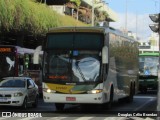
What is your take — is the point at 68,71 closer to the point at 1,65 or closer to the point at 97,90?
the point at 97,90

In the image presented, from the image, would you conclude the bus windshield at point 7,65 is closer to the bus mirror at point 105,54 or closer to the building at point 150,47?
the building at point 150,47

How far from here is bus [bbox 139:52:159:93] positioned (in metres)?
45.2

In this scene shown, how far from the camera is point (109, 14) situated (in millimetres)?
101000

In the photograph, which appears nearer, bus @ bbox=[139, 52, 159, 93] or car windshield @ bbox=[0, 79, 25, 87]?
car windshield @ bbox=[0, 79, 25, 87]

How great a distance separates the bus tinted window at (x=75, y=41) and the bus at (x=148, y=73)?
79.6 ft

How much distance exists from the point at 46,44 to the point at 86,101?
292 centimetres

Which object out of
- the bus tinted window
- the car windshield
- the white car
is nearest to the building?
the bus tinted window

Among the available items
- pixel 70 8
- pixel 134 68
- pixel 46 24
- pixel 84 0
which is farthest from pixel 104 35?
pixel 84 0

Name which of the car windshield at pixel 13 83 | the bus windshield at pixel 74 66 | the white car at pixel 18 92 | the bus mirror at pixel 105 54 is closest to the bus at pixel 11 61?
the white car at pixel 18 92

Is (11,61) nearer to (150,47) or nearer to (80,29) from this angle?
(80,29)

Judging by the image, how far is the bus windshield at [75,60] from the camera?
21.0 metres

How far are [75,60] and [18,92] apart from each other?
3.22 meters

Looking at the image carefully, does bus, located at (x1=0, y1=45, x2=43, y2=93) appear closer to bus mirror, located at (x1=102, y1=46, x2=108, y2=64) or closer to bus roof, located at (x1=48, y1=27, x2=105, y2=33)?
bus roof, located at (x1=48, y1=27, x2=105, y2=33)

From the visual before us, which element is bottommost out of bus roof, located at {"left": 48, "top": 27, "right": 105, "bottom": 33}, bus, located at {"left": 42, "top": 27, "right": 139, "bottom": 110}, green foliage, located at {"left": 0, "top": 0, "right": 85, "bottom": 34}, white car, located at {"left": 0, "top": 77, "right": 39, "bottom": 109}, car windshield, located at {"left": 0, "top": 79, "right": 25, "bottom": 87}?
white car, located at {"left": 0, "top": 77, "right": 39, "bottom": 109}
